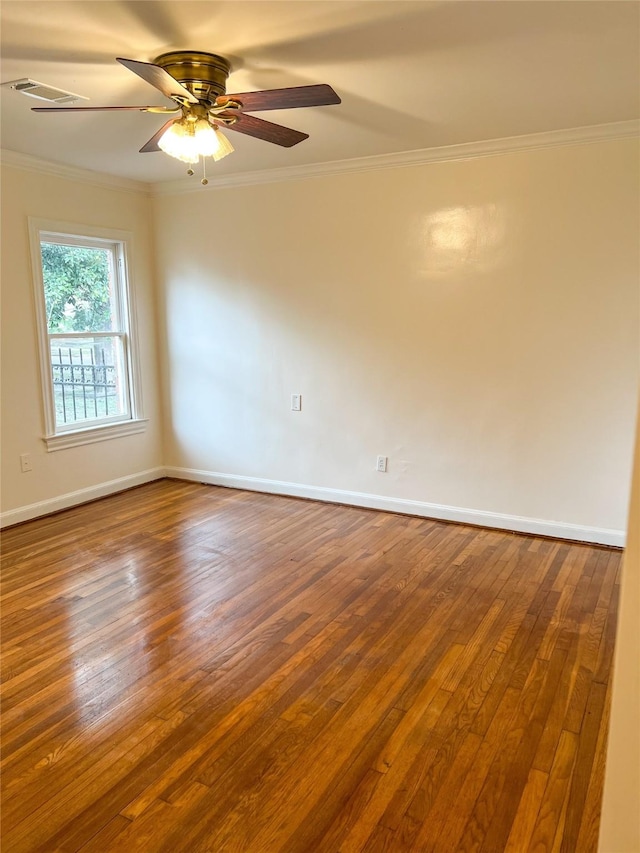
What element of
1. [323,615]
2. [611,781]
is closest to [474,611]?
[323,615]

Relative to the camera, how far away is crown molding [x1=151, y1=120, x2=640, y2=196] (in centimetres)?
347

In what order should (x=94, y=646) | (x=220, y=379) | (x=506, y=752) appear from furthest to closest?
1. (x=220, y=379)
2. (x=94, y=646)
3. (x=506, y=752)

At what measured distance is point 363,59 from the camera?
2504mm

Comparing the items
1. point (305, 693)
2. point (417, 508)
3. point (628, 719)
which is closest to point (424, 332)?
point (417, 508)

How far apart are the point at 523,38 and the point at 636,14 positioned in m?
0.39

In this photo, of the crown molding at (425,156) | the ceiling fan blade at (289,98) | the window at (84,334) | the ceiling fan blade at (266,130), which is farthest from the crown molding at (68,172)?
the ceiling fan blade at (289,98)

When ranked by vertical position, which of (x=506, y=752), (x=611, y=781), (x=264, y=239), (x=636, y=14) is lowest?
(x=506, y=752)

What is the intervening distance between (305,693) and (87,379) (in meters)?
3.45

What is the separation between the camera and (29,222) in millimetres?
4160

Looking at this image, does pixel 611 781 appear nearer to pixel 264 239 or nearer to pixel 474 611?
pixel 474 611

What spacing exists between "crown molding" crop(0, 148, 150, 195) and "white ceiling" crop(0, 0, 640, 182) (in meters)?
0.29

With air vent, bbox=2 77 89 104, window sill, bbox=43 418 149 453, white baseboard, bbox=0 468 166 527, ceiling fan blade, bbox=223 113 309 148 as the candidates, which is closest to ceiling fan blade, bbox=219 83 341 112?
ceiling fan blade, bbox=223 113 309 148

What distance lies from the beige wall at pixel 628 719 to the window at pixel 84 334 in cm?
433

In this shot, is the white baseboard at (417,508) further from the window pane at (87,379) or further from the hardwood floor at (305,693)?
the window pane at (87,379)
